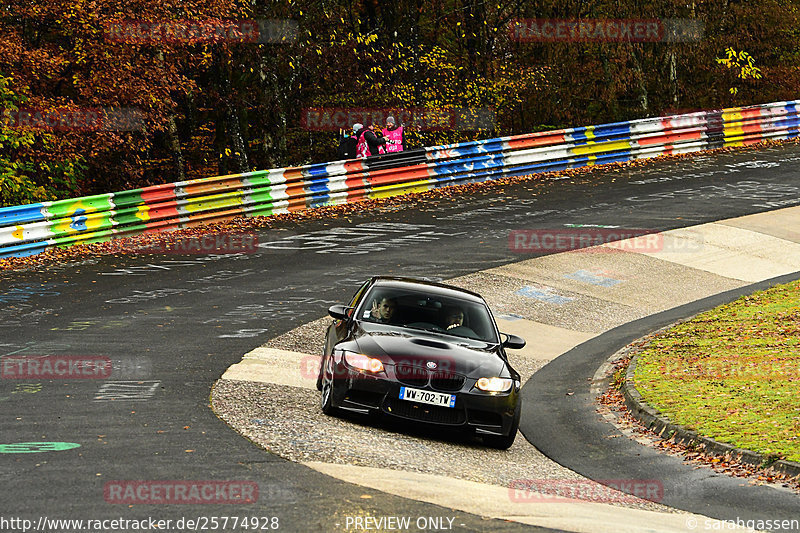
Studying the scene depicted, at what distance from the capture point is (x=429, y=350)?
1017cm

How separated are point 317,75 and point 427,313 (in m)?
18.9

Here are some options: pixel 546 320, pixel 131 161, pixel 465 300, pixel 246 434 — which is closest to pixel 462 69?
pixel 131 161

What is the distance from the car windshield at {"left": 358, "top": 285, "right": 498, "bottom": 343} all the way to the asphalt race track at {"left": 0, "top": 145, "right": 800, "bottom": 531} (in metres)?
1.49

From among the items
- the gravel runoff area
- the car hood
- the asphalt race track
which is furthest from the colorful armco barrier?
the car hood

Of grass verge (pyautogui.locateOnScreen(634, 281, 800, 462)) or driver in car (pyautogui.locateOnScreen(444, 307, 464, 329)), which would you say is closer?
grass verge (pyautogui.locateOnScreen(634, 281, 800, 462))

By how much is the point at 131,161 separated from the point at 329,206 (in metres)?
6.67

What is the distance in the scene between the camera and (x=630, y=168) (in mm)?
29938

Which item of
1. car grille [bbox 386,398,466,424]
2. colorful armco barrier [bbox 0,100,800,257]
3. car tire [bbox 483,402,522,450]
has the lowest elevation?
car tire [bbox 483,402,522,450]

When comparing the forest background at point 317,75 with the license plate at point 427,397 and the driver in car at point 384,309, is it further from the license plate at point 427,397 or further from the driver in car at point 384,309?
the license plate at point 427,397

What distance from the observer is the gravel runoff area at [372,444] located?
8828 millimetres

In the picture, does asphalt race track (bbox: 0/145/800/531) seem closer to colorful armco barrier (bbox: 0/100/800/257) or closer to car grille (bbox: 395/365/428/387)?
colorful armco barrier (bbox: 0/100/800/257)

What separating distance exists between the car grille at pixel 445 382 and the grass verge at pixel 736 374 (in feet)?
8.72

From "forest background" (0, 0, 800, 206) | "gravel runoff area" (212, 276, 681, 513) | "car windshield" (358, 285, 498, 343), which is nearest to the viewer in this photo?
"gravel runoff area" (212, 276, 681, 513)

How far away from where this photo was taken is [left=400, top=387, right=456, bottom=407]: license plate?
977 centimetres
